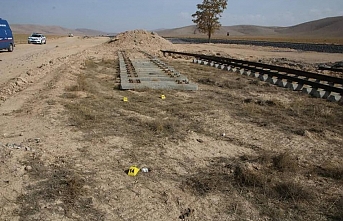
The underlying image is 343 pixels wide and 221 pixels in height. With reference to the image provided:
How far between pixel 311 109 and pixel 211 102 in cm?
246

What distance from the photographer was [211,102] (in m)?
8.33

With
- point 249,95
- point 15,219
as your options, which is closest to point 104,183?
point 15,219

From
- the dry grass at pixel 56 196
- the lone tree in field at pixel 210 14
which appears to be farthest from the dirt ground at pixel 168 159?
the lone tree in field at pixel 210 14

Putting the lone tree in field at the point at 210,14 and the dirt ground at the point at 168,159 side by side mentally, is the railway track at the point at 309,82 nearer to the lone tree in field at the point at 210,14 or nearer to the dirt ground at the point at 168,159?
the dirt ground at the point at 168,159

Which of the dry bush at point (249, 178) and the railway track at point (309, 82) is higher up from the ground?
the railway track at point (309, 82)

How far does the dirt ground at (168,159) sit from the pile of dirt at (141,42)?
23147 mm

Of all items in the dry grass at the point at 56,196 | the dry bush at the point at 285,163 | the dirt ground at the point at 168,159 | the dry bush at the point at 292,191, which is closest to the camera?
the dry grass at the point at 56,196

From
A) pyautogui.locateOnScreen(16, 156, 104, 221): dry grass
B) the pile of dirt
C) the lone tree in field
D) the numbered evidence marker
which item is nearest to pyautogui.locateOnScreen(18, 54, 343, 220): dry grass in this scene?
pyautogui.locateOnScreen(16, 156, 104, 221): dry grass

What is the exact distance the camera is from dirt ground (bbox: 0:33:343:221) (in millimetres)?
3377

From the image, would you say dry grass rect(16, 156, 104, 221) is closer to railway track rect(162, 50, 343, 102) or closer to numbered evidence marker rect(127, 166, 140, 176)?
numbered evidence marker rect(127, 166, 140, 176)

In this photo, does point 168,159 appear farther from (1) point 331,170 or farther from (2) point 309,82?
(2) point 309,82

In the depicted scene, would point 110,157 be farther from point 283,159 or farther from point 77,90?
point 77,90

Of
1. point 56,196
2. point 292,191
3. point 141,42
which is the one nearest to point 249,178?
point 292,191

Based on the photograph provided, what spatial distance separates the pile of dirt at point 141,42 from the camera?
3073 centimetres
